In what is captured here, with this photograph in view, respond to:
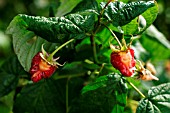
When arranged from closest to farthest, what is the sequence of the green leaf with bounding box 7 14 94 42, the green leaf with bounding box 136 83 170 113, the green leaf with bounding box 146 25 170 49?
the green leaf with bounding box 7 14 94 42 < the green leaf with bounding box 136 83 170 113 < the green leaf with bounding box 146 25 170 49

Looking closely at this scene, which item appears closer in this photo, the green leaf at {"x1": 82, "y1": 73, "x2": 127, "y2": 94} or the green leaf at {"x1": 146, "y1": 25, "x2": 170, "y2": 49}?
the green leaf at {"x1": 82, "y1": 73, "x2": 127, "y2": 94}

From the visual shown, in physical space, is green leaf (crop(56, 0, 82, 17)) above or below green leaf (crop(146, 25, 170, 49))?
above

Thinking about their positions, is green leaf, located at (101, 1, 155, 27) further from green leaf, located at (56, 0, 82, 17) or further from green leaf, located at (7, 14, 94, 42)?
green leaf, located at (56, 0, 82, 17)

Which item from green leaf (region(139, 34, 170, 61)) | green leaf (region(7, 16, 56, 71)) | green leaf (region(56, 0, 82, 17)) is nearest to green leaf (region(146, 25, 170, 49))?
green leaf (region(139, 34, 170, 61))

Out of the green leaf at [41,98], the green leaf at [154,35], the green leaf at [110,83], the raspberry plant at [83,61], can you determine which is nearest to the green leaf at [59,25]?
the raspberry plant at [83,61]

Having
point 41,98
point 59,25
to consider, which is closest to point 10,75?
point 41,98

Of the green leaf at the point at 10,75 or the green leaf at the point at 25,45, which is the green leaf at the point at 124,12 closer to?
the green leaf at the point at 25,45

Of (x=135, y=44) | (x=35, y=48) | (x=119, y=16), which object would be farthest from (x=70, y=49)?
(x=135, y=44)
